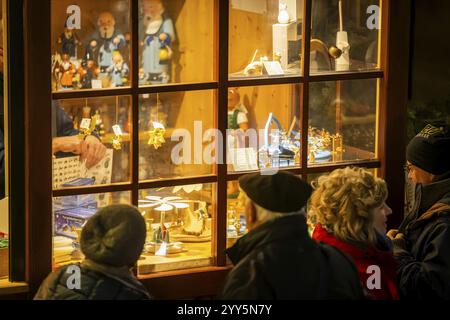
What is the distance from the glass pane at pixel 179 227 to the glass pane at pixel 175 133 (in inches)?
4.3

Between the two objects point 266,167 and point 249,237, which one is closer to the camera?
point 249,237

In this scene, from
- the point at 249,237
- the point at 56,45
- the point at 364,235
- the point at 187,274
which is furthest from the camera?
the point at 187,274

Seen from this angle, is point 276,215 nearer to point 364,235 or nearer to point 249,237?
point 249,237

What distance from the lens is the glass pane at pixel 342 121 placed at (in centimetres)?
573

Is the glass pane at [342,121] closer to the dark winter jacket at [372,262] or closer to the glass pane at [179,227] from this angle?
the glass pane at [179,227]

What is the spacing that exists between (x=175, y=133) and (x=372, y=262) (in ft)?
4.39

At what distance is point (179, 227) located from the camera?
559cm

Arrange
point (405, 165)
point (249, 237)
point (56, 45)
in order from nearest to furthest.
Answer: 1. point (249, 237)
2. point (56, 45)
3. point (405, 165)

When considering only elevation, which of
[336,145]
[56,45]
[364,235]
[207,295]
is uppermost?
[56,45]

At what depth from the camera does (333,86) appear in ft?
18.9

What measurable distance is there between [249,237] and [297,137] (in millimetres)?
1817

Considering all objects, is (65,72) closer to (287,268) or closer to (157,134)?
(157,134)
